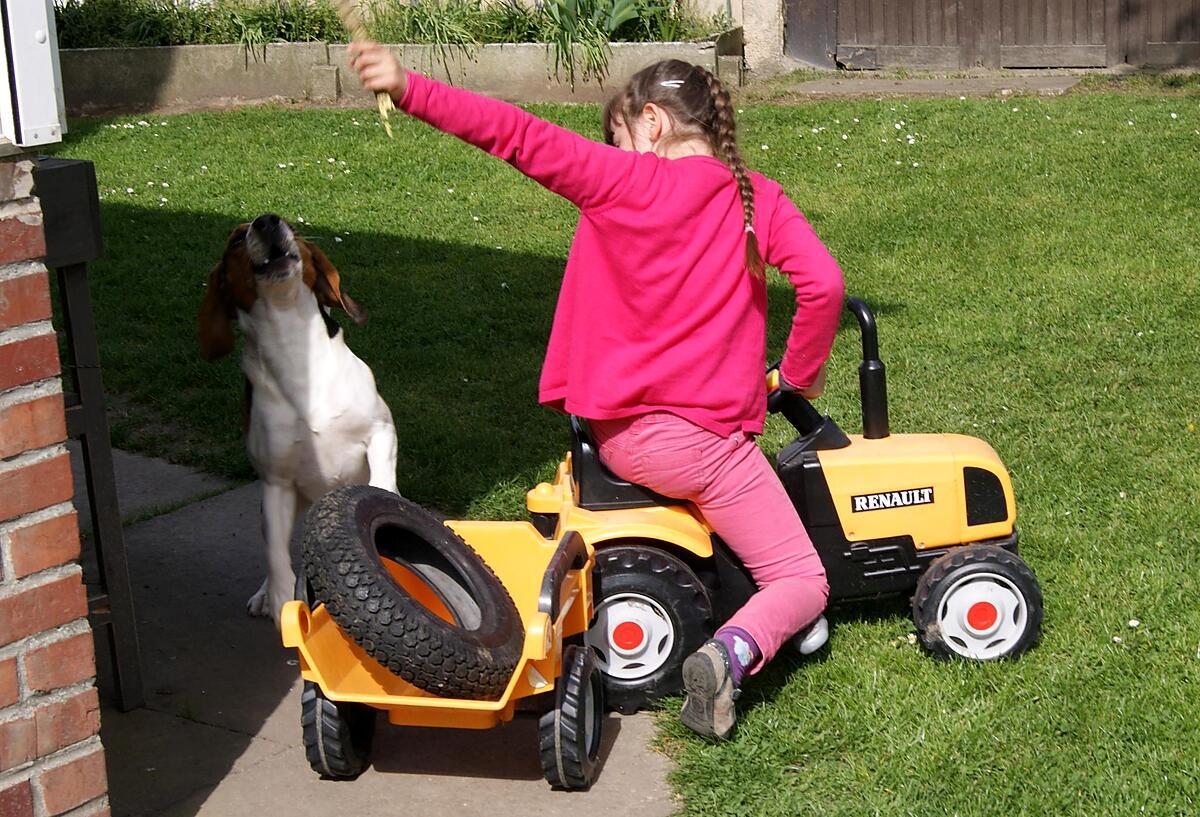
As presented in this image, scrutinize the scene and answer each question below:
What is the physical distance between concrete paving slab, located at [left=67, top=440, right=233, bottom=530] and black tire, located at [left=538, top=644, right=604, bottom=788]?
7.90 ft

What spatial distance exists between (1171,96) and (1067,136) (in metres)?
1.96

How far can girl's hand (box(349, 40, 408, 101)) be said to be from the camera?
3.03 m

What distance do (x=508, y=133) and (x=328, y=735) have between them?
58.0 inches

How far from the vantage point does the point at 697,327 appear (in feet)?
11.9

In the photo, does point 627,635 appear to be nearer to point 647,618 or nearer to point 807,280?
point 647,618

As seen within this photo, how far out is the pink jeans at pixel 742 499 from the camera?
3.68 metres

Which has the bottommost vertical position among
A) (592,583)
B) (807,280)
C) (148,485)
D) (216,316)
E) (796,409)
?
(148,485)

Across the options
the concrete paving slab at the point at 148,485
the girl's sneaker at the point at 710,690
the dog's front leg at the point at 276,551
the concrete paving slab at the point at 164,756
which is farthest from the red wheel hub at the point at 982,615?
the concrete paving slab at the point at 148,485

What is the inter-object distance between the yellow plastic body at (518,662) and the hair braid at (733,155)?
2.84ft

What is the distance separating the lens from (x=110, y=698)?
4016mm

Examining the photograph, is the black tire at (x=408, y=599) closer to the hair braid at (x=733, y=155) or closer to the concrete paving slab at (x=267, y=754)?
the concrete paving slab at (x=267, y=754)

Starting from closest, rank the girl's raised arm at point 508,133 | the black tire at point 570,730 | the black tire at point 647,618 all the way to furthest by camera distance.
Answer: the girl's raised arm at point 508,133
the black tire at point 570,730
the black tire at point 647,618

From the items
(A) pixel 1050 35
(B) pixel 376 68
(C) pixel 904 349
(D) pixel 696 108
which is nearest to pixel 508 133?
(B) pixel 376 68

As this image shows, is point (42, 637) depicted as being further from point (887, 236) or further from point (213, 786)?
point (887, 236)
